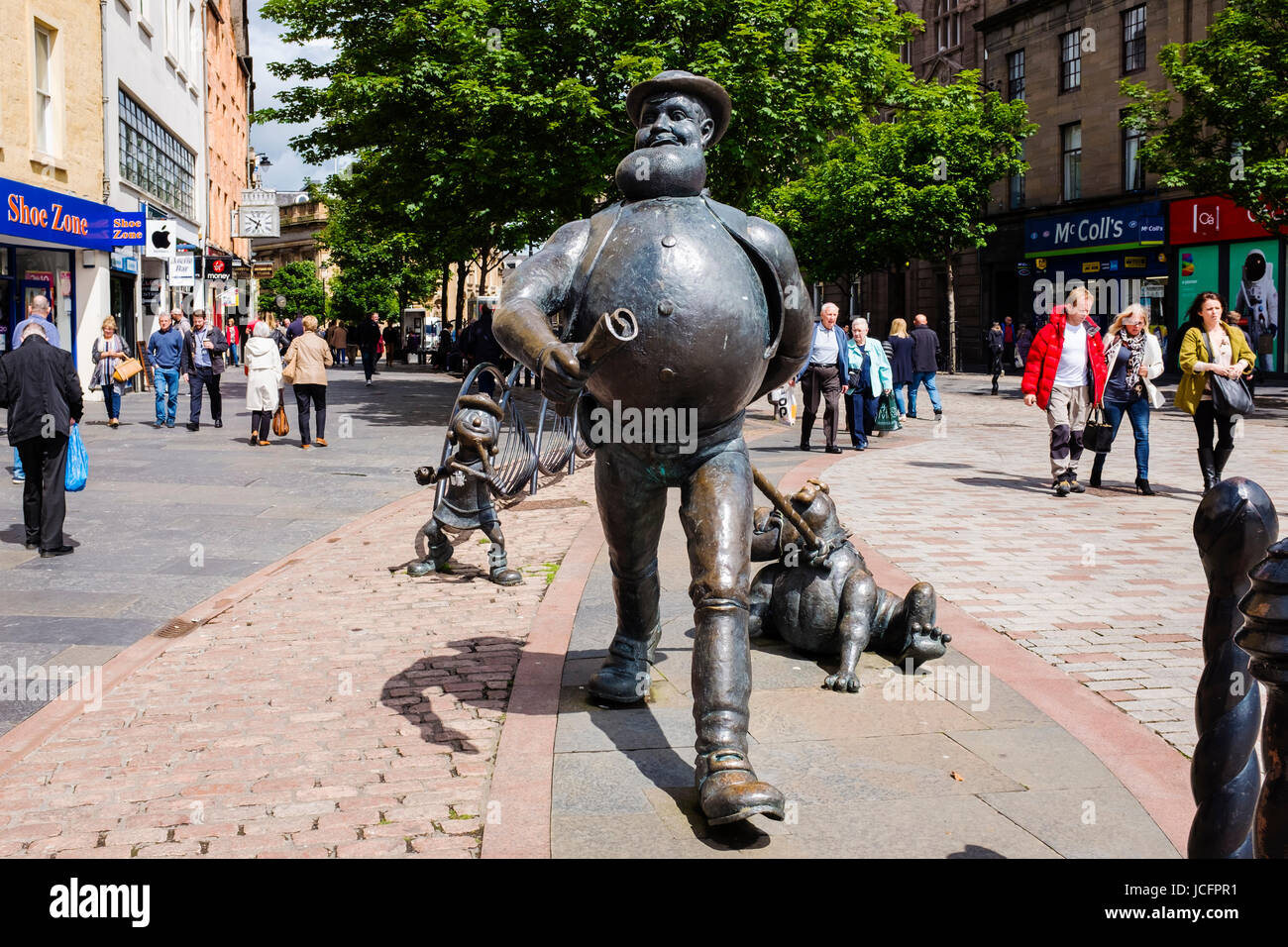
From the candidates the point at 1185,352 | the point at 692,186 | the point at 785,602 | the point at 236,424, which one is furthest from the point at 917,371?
the point at 692,186

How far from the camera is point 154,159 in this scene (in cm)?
3014

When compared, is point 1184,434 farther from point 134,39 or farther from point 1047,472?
point 134,39

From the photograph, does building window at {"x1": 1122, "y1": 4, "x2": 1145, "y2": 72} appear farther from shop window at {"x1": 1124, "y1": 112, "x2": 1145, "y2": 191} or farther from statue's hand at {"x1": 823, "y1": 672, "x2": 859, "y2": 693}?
statue's hand at {"x1": 823, "y1": 672, "x2": 859, "y2": 693}

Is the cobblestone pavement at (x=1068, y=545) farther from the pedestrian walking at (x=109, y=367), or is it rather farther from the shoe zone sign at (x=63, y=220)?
the shoe zone sign at (x=63, y=220)

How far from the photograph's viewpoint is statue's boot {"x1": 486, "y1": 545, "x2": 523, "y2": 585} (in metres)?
7.60

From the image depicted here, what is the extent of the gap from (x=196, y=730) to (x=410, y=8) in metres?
17.3

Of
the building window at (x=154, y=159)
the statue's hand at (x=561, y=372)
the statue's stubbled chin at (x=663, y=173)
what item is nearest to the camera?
the statue's hand at (x=561, y=372)

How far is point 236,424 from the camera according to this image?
1998 centimetres

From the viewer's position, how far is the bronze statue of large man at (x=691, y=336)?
3.71m

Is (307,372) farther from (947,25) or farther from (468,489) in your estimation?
(947,25)

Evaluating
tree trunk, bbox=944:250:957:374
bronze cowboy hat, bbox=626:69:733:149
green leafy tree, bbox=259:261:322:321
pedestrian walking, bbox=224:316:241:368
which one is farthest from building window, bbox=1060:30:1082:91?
green leafy tree, bbox=259:261:322:321

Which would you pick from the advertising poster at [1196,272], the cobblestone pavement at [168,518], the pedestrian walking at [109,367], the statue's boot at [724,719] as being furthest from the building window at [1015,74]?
the statue's boot at [724,719]

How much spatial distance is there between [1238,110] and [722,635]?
22.9 metres

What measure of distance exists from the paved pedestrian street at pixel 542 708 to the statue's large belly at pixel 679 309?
Answer: 4.27ft
